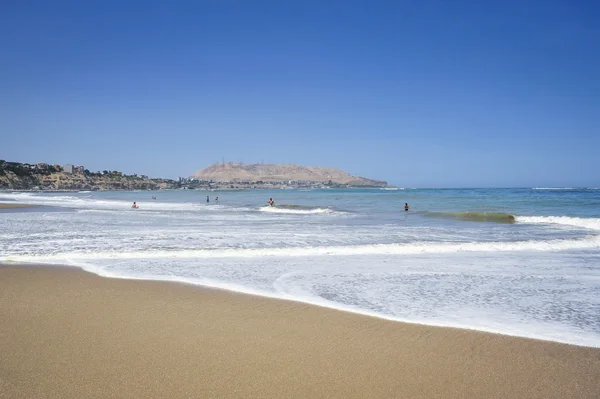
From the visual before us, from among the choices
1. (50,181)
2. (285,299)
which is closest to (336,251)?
(285,299)

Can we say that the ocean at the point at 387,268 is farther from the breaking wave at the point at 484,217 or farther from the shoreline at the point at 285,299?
the breaking wave at the point at 484,217

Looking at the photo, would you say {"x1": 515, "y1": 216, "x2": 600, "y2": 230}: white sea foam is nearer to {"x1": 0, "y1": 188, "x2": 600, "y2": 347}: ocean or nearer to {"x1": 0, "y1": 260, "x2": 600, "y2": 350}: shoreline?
{"x1": 0, "y1": 188, "x2": 600, "y2": 347}: ocean

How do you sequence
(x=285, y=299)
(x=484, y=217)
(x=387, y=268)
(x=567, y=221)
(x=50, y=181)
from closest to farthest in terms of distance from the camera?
(x=285, y=299)
(x=387, y=268)
(x=567, y=221)
(x=484, y=217)
(x=50, y=181)

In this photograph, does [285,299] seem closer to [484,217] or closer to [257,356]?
[257,356]

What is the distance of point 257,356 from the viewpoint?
457cm

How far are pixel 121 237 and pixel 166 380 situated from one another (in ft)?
43.9

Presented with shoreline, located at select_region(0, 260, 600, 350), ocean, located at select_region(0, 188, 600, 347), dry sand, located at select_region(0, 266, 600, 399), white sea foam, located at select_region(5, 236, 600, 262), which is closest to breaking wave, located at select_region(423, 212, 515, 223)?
ocean, located at select_region(0, 188, 600, 347)

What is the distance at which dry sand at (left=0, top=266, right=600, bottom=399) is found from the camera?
3855mm

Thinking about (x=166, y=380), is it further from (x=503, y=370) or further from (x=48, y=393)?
(x=503, y=370)

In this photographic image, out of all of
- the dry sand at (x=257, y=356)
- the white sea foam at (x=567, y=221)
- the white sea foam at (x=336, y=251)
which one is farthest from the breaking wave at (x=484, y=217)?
the dry sand at (x=257, y=356)

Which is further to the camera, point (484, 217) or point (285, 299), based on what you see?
point (484, 217)

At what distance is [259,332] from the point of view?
538cm

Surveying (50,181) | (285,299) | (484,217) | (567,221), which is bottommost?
(484,217)

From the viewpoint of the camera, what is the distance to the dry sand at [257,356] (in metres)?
3.86
